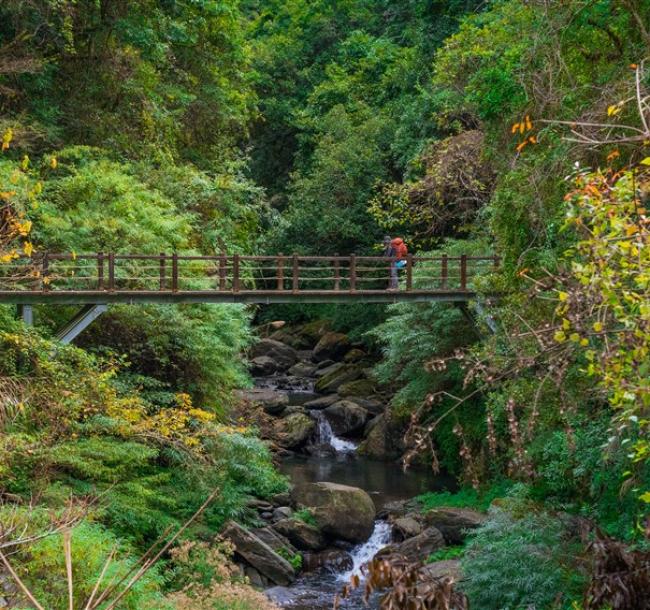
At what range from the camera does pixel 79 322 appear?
52.0 feet

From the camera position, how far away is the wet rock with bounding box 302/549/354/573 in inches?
601

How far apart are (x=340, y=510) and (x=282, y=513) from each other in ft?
3.37

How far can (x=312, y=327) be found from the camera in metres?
33.5

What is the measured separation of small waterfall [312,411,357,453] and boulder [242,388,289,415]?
1.30 metres

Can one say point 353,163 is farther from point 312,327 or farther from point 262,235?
point 312,327

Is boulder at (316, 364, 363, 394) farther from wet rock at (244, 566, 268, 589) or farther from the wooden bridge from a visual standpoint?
wet rock at (244, 566, 268, 589)

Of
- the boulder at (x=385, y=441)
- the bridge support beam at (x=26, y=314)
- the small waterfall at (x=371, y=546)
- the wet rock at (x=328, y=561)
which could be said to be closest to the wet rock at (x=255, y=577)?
the wet rock at (x=328, y=561)

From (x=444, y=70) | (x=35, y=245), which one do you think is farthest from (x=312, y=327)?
(x=35, y=245)

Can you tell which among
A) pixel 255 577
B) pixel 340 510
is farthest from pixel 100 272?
pixel 340 510

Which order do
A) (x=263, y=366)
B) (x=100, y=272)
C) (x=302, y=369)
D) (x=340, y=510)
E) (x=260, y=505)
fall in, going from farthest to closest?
(x=263, y=366)
(x=302, y=369)
(x=260, y=505)
(x=340, y=510)
(x=100, y=272)

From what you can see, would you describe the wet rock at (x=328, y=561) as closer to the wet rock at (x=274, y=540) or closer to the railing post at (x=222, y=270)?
the wet rock at (x=274, y=540)

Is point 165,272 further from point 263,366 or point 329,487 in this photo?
point 263,366

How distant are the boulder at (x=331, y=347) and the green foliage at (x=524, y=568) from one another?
18697 millimetres

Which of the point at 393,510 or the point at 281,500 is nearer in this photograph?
the point at 281,500
